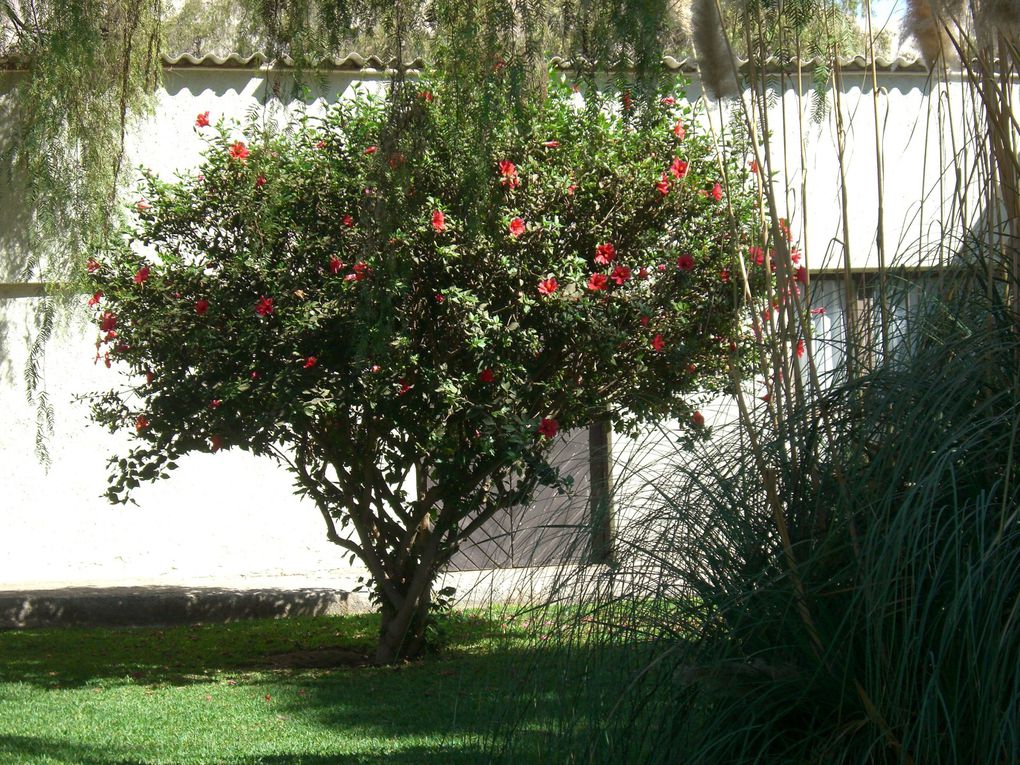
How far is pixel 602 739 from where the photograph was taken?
304 centimetres

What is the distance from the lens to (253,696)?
6.39m

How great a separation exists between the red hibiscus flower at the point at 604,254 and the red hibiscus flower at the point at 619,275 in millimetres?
65

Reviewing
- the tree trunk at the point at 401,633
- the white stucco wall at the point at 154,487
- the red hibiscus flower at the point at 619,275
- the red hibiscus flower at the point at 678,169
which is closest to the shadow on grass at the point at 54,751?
the tree trunk at the point at 401,633

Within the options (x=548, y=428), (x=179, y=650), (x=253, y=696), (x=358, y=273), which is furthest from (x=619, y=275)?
(x=179, y=650)

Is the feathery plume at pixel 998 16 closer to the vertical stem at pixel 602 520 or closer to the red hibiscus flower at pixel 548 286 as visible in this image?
the vertical stem at pixel 602 520

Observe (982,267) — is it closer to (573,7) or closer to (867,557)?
(867,557)

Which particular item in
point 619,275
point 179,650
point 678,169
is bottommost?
point 179,650

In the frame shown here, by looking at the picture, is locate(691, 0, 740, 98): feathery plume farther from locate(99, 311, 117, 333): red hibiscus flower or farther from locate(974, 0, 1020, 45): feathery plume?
locate(99, 311, 117, 333): red hibiscus flower

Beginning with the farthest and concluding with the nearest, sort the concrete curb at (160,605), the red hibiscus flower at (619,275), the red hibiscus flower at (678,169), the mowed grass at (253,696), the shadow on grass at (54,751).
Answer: the concrete curb at (160,605)
the red hibiscus flower at (678,169)
the red hibiscus flower at (619,275)
the shadow on grass at (54,751)
the mowed grass at (253,696)

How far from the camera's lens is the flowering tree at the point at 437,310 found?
6.25 meters

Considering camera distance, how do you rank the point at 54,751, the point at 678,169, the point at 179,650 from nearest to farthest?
the point at 54,751
the point at 678,169
the point at 179,650

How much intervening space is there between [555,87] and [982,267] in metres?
3.77

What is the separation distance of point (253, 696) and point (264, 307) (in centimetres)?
215

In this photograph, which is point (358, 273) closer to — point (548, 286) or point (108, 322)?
point (548, 286)
